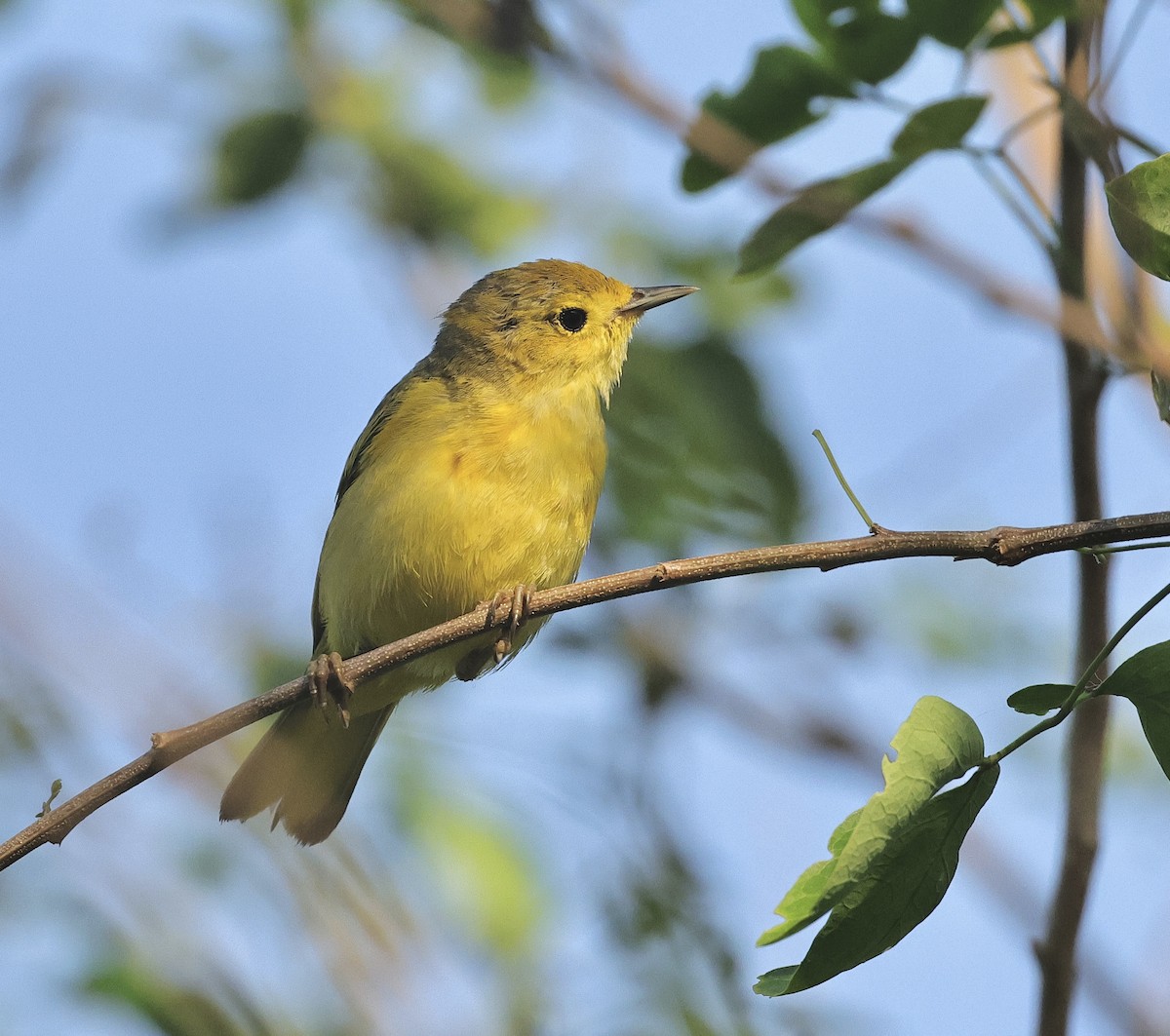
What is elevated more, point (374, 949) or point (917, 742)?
point (374, 949)

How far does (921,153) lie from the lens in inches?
130

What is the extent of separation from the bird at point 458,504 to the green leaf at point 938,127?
173cm

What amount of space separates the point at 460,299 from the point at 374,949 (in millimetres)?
3365

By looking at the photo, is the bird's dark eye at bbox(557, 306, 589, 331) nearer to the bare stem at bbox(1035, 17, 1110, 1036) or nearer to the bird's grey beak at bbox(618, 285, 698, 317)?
the bird's grey beak at bbox(618, 285, 698, 317)

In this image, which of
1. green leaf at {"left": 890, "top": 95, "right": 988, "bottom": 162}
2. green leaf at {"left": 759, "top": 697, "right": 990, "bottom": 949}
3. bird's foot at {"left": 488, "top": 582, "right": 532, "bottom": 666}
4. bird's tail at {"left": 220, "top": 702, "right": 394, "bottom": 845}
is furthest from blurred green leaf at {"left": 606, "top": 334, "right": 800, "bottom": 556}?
green leaf at {"left": 759, "top": 697, "right": 990, "bottom": 949}

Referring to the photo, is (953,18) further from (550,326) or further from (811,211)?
(550,326)

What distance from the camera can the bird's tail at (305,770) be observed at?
4.73 meters

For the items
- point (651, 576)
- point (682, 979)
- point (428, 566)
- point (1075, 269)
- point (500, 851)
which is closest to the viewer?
point (651, 576)

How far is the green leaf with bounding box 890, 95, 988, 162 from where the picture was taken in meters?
3.19

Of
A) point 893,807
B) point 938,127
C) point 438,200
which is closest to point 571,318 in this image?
point 438,200

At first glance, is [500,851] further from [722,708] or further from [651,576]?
[651,576]

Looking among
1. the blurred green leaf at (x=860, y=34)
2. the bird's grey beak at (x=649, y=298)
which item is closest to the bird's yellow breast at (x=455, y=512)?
the bird's grey beak at (x=649, y=298)

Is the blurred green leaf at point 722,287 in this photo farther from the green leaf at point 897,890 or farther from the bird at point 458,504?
the green leaf at point 897,890

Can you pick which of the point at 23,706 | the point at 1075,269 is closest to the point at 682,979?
the point at 23,706
